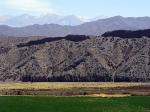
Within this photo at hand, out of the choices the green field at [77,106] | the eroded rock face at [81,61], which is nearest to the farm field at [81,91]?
the green field at [77,106]

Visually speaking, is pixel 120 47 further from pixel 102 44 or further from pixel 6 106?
pixel 6 106

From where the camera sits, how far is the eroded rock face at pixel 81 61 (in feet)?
387

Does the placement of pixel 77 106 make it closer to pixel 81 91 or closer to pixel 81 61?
pixel 81 91

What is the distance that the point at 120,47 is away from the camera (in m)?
131

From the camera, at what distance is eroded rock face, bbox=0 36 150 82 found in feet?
387

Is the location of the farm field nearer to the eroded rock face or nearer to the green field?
the green field

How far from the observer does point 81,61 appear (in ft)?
405

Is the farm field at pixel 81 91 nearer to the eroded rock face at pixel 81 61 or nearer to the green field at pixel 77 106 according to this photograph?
the green field at pixel 77 106

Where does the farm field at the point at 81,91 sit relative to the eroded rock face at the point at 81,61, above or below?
below

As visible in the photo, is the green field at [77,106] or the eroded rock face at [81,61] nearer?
the green field at [77,106]

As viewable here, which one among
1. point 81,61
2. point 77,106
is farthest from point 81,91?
point 81,61

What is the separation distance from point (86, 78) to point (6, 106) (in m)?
67.9

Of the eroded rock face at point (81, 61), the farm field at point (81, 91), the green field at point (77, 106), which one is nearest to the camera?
the green field at point (77, 106)

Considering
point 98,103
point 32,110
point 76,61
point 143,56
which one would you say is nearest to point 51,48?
point 76,61
